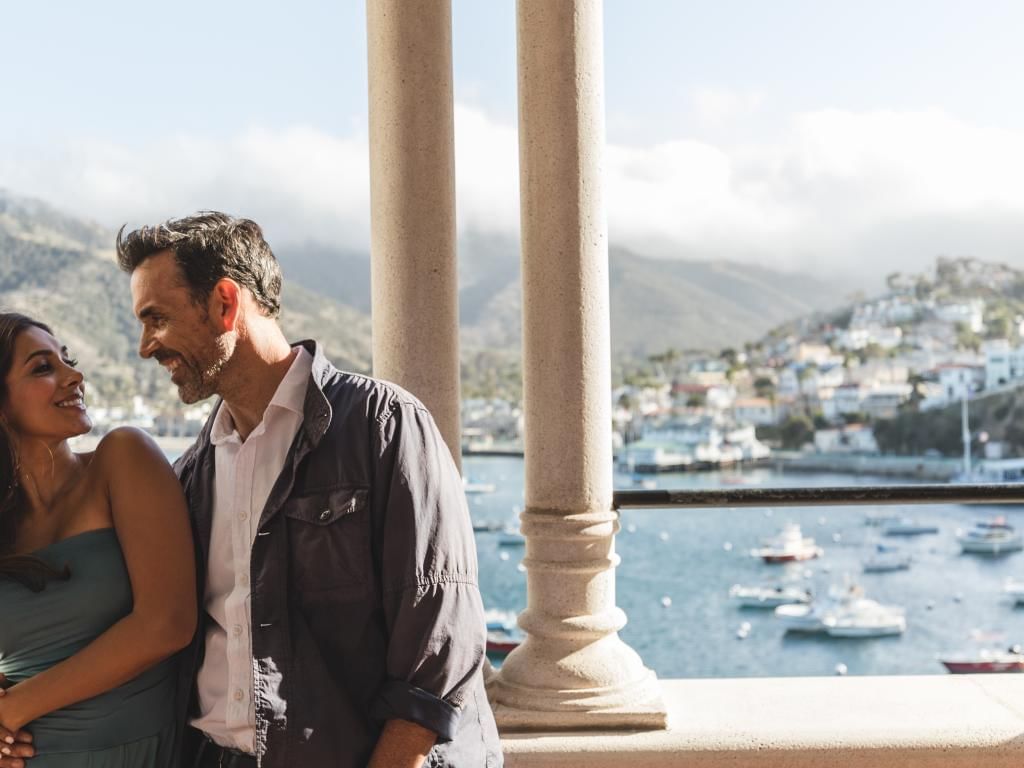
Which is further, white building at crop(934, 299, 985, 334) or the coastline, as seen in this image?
white building at crop(934, 299, 985, 334)

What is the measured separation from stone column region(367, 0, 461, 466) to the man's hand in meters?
2.99

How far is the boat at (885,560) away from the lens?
332ft

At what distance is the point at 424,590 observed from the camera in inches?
142

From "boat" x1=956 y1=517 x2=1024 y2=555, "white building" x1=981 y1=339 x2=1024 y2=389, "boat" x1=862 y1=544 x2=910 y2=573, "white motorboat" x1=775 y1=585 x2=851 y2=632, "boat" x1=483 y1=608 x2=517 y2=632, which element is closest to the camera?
"boat" x1=483 y1=608 x2=517 y2=632

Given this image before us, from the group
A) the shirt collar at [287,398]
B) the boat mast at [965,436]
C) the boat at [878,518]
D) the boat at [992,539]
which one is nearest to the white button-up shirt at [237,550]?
the shirt collar at [287,398]

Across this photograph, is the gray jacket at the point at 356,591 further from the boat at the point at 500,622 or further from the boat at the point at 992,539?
the boat at the point at 992,539

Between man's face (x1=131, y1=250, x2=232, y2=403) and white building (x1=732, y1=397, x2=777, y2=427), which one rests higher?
white building (x1=732, y1=397, x2=777, y2=427)

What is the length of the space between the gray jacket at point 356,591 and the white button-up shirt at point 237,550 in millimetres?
104

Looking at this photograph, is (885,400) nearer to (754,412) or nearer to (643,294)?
(754,412)

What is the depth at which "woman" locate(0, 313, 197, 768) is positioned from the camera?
3.96 metres

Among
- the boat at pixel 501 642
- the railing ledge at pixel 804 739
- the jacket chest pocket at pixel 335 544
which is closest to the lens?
the jacket chest pocket at pixel 335 544

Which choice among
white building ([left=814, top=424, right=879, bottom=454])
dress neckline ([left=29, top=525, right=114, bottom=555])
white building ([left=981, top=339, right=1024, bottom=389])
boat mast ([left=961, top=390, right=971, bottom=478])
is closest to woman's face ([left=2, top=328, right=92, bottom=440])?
dress neckline ([left=29, top=525, right=114, bottom=555])

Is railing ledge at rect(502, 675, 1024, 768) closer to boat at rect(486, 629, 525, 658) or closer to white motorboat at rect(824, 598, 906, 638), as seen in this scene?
boat at rect(486, 629, 525, 658)

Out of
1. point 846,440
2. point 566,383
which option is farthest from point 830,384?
point 566,383
